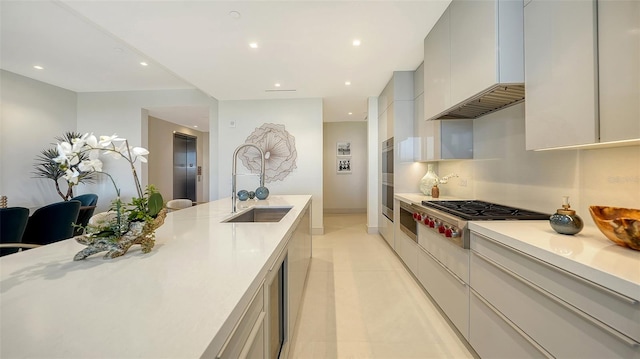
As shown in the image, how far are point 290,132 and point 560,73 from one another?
12.7 feet

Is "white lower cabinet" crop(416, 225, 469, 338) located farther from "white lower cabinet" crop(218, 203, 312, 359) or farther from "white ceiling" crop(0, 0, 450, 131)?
"white ceiling" crop(0, 0, 450, 131)

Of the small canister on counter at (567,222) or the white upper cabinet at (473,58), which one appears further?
the white upper cabinet at (473,58)

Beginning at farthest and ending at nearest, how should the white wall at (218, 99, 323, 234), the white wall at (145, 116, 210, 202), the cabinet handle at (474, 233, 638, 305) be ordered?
the white wall at (145, 116, 210, 202) < the white wall at (218, 99, 323, 234) < the cabinet handle at (474, 233, 638, 305)

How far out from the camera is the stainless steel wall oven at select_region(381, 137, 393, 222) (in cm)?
350

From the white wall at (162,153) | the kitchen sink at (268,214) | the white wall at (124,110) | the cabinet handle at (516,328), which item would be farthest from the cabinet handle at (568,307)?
the white wall at (162,153)

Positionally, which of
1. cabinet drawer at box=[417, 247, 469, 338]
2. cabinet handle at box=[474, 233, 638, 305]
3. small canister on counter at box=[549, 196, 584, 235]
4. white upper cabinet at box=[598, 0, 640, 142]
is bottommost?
cabinet drawer at box=[417, 247, 469, 338]

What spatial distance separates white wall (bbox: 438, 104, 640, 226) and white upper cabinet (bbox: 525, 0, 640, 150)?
314 mm

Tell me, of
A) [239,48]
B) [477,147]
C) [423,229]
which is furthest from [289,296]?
[239,48]

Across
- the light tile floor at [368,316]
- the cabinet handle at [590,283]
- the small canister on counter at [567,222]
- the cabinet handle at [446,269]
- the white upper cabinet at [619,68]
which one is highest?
the white upper cabinet at [619,68]

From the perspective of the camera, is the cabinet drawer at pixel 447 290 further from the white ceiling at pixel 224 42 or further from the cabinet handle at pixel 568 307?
the white ceiling at pixel 224 42

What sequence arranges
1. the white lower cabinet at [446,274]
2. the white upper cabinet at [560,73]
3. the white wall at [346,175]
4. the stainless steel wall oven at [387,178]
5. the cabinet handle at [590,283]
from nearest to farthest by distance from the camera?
the cabinet handle at [590,283], the white upper cabinet at [560,73], the white lower cabinet at [446,274], the stainless steel wall oven at [387,178], the white wall at [346,175]

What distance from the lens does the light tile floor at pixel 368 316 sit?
1567 millimetres

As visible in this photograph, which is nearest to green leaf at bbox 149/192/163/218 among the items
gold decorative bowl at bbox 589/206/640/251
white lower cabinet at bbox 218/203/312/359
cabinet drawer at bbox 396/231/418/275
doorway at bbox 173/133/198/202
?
white lower cabinet at bbox 218/203/312/359

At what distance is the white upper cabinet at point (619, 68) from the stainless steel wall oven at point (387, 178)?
2.52m
